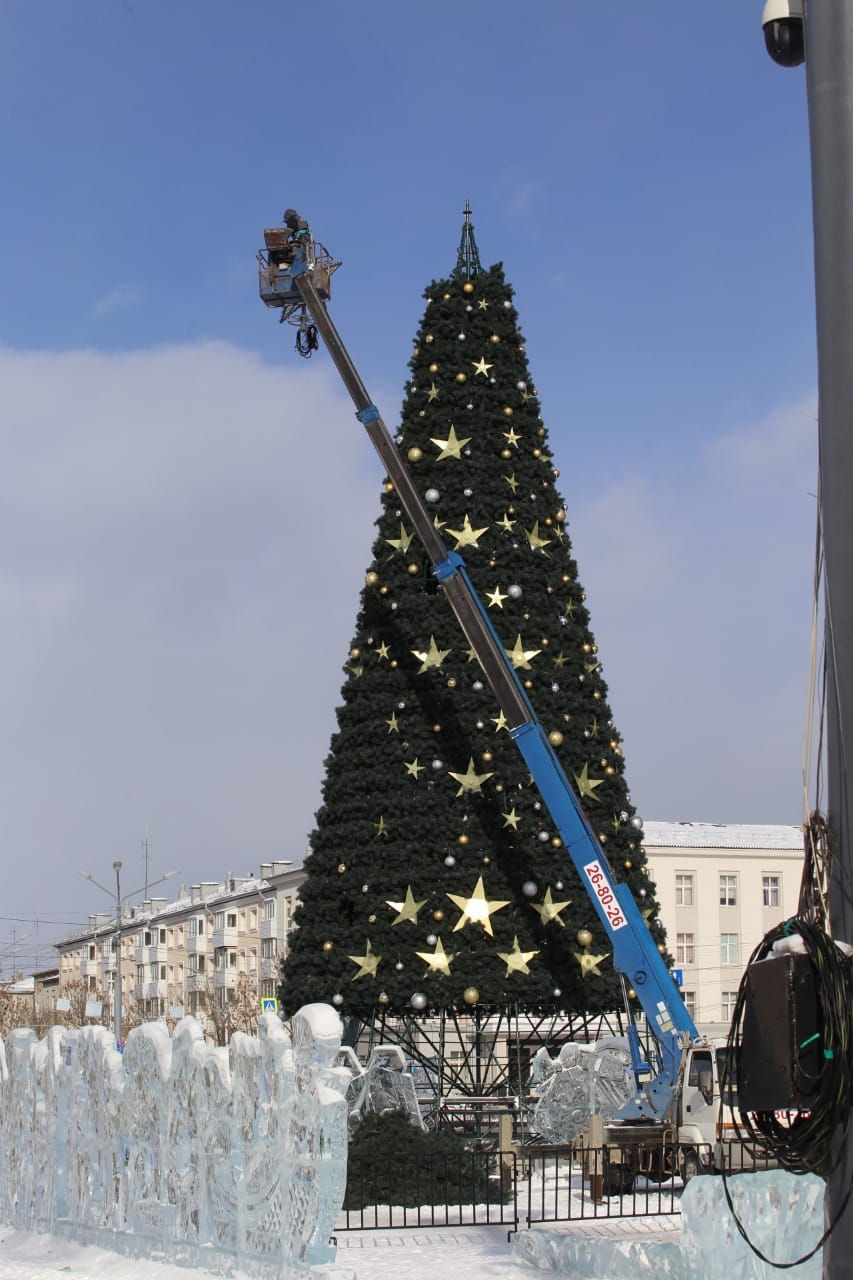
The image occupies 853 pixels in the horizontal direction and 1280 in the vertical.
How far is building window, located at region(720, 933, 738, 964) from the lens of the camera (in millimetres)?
55969

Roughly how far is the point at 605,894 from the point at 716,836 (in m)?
41.2

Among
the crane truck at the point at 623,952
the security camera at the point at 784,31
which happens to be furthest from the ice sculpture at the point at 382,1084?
the security camera at the point at 784,31

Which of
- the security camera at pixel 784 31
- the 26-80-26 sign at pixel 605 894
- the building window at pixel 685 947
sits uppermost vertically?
the building window at pixel 685 947

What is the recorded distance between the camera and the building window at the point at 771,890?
187 feet

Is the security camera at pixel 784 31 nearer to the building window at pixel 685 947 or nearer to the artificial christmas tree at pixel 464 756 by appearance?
the artificial christmas tree at pixel 464 756

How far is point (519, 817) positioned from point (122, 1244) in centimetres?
930

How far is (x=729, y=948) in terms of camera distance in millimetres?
56156

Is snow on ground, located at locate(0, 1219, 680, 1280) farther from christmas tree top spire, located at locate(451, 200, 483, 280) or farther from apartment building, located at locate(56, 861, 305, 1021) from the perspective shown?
apartment building, located at locate(56, 861, 305, 1021)

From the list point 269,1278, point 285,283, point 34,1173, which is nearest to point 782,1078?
point 269,1278

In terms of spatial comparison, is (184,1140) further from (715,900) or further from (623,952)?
(715,900)

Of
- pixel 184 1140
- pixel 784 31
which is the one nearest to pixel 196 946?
pixel 184 1140

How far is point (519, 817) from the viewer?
20.7 m

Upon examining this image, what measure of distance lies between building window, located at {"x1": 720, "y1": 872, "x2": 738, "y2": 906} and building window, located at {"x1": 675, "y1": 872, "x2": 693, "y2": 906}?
4.38ft

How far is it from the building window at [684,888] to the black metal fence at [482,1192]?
3876 centimetres
